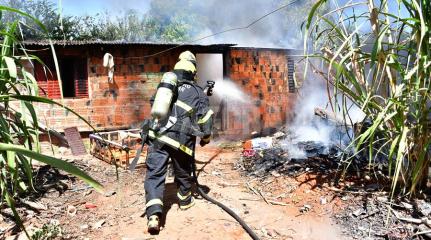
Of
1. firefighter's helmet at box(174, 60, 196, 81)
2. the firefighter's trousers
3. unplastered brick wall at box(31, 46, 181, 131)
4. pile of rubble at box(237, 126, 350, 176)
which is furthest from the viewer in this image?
unplastered brick wall at box(31, 46, 181, 131)

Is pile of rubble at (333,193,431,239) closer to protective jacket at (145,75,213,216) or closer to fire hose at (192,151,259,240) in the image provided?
fire hose at (192,151,259,240)

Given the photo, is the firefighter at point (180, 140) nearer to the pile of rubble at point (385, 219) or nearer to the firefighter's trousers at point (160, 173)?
the firefighter's trousers at point (160, 173)

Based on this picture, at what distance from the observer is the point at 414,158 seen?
343 centimetres

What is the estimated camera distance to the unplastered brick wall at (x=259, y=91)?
10719 mm

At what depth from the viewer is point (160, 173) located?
4.13 m

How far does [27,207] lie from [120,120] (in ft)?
18.2

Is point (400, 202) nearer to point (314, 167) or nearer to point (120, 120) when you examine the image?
point (314, 167)

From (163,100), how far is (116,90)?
591cm

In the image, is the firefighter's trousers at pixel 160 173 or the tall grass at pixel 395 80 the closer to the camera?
the tall grass at pixel 395 80

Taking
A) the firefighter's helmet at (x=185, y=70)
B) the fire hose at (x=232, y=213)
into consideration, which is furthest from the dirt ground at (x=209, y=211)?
the firefighter's helmet at (x=185, y=70)

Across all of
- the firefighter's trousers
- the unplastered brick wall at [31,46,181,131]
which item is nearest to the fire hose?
the firefighter's trousers

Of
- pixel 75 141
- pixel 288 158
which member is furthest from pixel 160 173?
pixel 75 141

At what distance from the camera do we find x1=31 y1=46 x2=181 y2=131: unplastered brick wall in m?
9.23

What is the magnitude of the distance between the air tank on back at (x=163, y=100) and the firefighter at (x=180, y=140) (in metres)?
0.21
